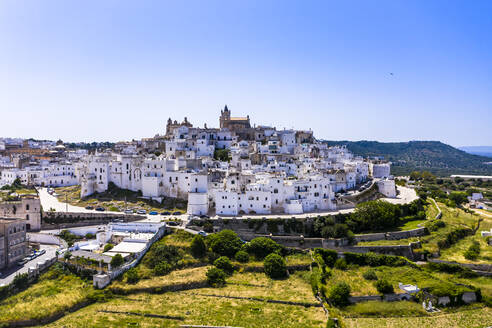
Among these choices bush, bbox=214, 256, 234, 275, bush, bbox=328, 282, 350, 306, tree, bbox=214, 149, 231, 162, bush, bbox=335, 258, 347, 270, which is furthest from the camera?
tree, bbox=214, 149, 231, 162

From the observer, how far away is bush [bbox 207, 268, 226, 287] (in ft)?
102

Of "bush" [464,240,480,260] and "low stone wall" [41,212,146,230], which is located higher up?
"low stone wall" [41,212,146,230]

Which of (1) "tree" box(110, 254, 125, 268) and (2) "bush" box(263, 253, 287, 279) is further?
(2) "bush" box(263, 253, 287, 279)

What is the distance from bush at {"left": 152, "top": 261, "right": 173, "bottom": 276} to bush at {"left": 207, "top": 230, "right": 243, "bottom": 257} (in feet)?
15.3

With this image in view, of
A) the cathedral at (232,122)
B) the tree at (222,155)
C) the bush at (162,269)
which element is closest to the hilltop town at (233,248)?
the bush at (162,269)

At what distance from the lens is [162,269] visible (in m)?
32.0

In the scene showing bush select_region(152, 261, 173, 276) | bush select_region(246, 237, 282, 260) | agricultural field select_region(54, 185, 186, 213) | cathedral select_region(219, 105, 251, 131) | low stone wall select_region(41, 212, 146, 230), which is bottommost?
bush select_region(152, 261, 173, 276)

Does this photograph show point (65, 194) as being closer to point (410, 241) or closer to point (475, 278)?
point (410, 241)

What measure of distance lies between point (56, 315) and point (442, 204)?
54892mm

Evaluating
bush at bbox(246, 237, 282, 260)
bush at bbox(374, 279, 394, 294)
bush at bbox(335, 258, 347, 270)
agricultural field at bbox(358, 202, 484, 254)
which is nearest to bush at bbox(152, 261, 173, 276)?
bush at bbox(246, 237, 282, 260)

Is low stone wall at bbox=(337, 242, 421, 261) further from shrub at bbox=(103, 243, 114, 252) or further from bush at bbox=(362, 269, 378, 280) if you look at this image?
shrub at bbox=(103, 243, 114, 252)

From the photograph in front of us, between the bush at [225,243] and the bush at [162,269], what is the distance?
467cm

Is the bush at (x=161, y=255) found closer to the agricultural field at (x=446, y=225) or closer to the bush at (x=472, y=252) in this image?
the agricultural field at (x=446, y=225)

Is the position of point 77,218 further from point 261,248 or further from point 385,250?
point 385,250
